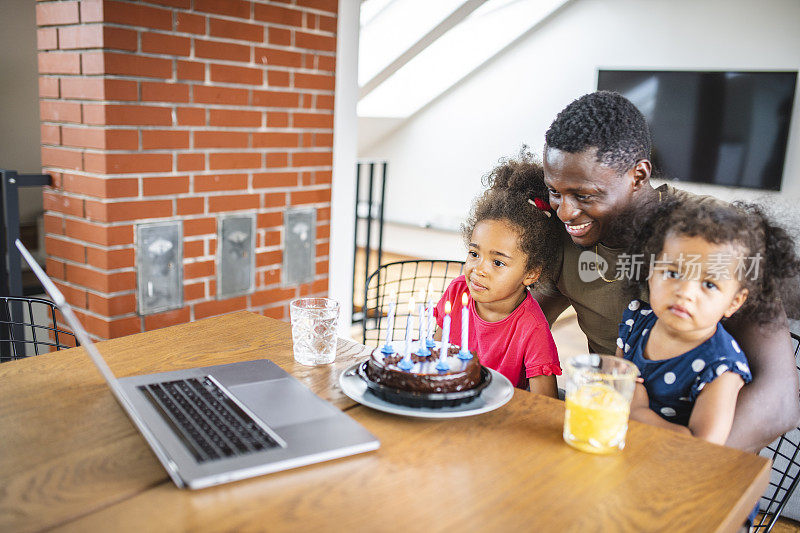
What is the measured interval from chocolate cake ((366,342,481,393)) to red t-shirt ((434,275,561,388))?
367mm

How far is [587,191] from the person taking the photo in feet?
4.81

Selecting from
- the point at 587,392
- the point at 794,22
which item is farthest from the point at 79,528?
the point at 794,22

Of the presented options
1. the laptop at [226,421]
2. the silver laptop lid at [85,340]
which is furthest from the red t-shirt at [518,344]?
the silver laptop lid at [85,340]

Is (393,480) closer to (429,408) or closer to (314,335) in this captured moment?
(429,408)

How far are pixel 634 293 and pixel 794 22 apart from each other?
402 centimetres

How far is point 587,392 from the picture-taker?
40.0 inches

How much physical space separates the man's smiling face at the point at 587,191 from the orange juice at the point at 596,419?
1.86 ft

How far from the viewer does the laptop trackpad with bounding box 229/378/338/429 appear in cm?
101

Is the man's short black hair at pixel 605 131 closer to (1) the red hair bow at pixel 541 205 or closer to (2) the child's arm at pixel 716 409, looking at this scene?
(1) the red hair bow at pixel 541 205

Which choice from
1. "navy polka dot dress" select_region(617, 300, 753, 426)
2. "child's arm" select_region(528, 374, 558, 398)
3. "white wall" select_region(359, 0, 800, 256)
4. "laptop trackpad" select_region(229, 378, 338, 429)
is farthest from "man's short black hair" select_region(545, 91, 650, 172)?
"white wall" select_region(359, 0, 800, 256)

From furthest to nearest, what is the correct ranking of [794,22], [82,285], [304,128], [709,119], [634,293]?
[709,119], [794,22], [304,128], [82,285], [634,293]

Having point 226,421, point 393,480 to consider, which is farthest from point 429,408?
point 226,421

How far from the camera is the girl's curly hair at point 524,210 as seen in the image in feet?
5.08

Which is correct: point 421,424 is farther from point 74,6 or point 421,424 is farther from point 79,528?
point 74,6
